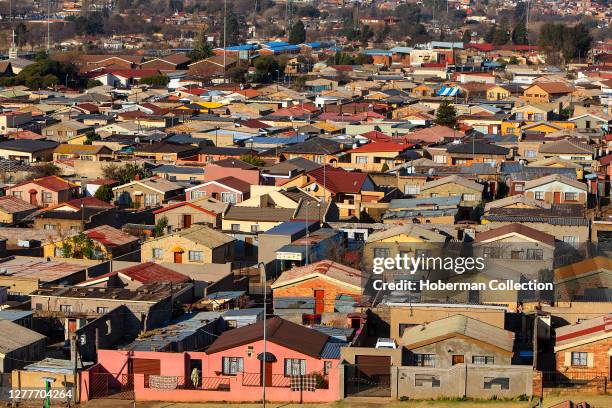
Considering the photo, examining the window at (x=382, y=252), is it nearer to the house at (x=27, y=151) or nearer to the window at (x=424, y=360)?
the window at (x=424, y=360)

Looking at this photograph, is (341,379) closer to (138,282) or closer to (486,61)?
(138,282)

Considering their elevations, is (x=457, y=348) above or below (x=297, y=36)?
above

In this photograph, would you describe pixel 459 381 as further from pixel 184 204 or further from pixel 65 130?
pixel 65 130

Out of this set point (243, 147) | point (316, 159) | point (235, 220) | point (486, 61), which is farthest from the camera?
point (486, 61)

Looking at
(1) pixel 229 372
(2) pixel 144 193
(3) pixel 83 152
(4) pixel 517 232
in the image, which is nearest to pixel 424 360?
(1) pixel 229 372

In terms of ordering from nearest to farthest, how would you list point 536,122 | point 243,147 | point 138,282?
point 138,282, point 243,147, point 536,122

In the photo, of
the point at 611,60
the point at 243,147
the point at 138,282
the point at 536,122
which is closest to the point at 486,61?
the point at 611,60

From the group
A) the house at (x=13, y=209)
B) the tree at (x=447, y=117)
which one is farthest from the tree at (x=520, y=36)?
the house at (x=13, y=209)

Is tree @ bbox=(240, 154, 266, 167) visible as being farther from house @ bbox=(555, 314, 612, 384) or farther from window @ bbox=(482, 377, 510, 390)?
window @ bbox=(482, 377, 510, 390)

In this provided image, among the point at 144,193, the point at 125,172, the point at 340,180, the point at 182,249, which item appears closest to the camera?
the point at 182,249
